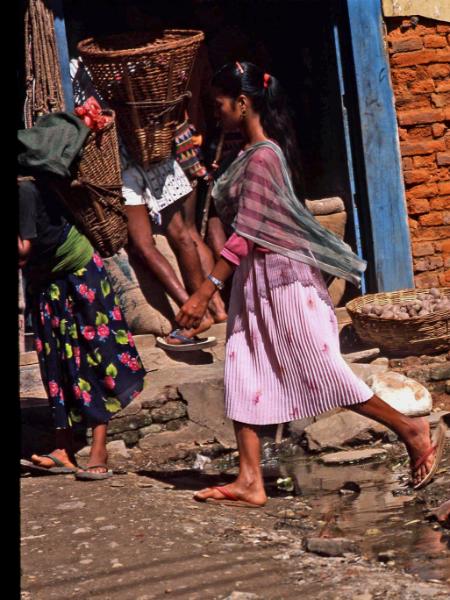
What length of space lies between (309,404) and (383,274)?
327 centimetres

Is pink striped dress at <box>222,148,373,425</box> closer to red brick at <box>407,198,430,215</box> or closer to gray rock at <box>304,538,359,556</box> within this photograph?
gray rock at <box>304,538,359,556</box>

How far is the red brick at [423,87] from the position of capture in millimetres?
8211

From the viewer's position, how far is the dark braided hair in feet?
16.9

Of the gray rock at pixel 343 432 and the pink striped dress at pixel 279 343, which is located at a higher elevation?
the pink striped dress at pixel 279 343

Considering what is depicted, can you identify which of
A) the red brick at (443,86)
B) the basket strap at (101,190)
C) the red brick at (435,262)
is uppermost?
the red brick at (443,86)

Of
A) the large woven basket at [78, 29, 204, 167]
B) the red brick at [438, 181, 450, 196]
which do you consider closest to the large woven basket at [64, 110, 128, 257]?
the large woven basket at [78, 29, 204, 167]

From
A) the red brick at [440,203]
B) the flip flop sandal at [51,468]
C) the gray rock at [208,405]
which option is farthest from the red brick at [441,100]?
the flip flop sandal at [51,468]

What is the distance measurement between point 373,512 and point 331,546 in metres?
0.78

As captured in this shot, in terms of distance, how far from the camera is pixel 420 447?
17.0ft

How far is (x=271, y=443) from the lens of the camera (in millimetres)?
6637

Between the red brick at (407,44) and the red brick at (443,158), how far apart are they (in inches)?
29.8

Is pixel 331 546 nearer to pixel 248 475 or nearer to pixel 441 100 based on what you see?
pixel 248 475

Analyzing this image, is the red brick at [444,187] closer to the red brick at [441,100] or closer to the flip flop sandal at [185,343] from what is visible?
the red brick at [441,100]

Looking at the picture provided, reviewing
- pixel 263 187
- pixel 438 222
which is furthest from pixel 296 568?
pixel 438 222
